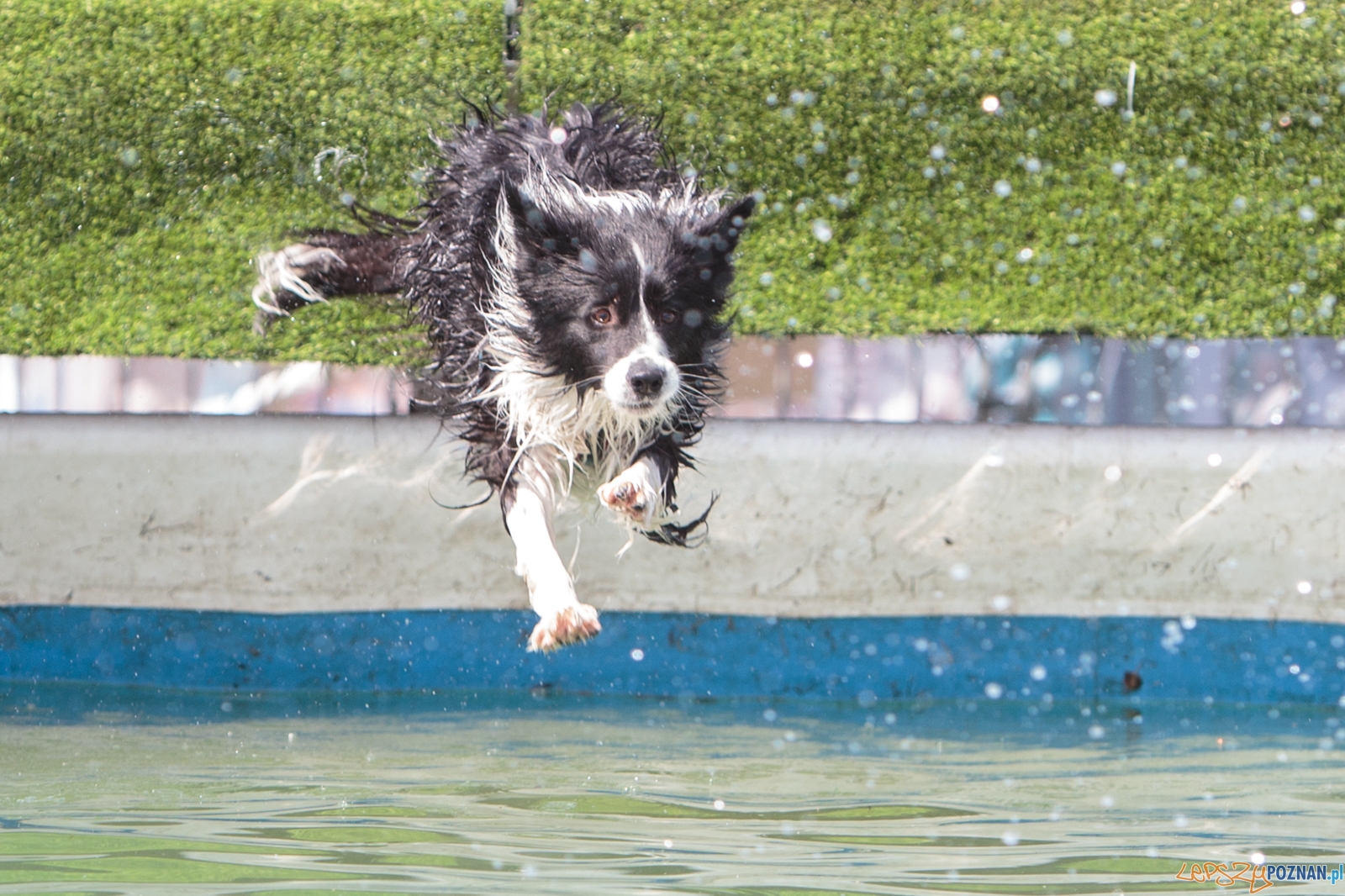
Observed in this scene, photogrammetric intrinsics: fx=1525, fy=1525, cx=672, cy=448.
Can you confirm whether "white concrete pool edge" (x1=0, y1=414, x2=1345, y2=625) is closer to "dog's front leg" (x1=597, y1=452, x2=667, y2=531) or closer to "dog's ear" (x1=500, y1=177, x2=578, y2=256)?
"dog's front leg" (x1=597, y1=452, x2=667, y2=531)

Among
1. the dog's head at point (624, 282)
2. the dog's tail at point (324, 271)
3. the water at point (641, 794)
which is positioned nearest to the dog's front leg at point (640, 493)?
the dog's head at point (624, 282)

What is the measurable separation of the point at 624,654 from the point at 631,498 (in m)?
2.30

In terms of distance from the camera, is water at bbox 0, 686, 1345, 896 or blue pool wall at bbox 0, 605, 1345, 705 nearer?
water at bbox 0, 686, 1345, 896

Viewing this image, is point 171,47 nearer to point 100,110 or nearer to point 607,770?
point 100,110

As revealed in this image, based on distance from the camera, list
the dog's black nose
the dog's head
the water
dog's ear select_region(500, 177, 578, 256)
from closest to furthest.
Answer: the water < the dog's black nose < the dog's head < dog's ear select_region(500, 177, 578, 256)

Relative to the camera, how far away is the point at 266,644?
5.76 metres

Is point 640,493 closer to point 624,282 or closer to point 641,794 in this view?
point 624,282

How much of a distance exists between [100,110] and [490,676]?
2777 millimetres

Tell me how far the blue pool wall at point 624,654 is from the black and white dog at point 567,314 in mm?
1634

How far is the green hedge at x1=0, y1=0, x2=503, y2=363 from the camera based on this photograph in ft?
19.9

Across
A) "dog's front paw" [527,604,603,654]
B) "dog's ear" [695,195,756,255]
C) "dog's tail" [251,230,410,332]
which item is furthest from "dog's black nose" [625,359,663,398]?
"dog's tail" [251,230,410,332]

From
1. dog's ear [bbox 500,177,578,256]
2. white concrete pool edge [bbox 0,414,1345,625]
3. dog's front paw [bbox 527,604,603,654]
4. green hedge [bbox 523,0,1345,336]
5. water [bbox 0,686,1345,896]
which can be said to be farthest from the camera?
green hedge [bbox 523,0,1345,336]

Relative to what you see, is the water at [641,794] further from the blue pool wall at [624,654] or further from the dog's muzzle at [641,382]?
the dog's muzzle at [641,382]

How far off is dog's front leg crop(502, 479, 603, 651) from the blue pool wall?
1.78 m
